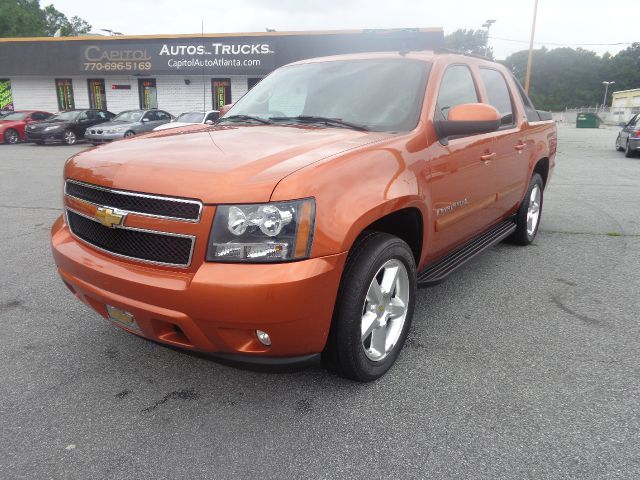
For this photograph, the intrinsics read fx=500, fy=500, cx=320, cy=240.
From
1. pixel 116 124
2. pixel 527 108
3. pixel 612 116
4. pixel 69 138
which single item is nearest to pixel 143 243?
pixel 527 108

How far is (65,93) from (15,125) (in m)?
8.18

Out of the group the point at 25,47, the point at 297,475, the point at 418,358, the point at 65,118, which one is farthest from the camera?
the point at 25,47

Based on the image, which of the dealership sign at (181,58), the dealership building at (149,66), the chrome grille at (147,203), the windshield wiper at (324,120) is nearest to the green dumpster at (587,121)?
the dealership building at (149,66)

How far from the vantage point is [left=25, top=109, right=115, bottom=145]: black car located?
20078mm

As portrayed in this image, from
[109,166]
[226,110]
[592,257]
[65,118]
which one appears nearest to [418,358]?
[109,166]

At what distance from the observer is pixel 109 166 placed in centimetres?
251

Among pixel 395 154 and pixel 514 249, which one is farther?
pixel 514 249

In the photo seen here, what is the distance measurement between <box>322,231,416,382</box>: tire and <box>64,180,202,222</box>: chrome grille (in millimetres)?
789

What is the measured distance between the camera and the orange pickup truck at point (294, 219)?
2.14 m

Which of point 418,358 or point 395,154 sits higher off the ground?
point 395,154

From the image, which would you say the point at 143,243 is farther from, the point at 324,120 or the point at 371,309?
the point at 324,120

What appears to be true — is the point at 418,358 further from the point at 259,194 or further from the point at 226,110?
the point at 226,110

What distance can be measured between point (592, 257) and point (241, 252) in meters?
4.30

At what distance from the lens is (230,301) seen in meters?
2.09
